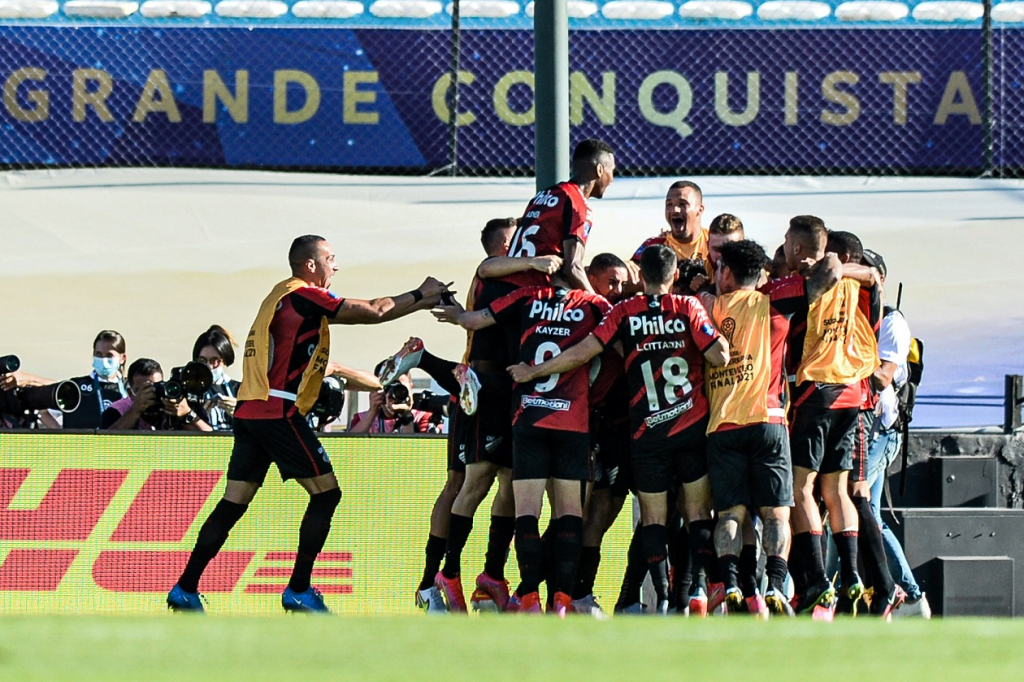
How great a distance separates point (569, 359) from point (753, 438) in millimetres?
972

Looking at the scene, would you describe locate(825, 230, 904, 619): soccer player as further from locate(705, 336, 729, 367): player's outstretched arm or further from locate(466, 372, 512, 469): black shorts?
locate(466, 372, 512, 469): black shorts

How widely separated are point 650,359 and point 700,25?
9.99 meters

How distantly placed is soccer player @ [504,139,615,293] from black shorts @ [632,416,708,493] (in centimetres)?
87

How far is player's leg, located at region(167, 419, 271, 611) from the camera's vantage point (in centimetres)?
766

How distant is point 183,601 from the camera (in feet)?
25.0

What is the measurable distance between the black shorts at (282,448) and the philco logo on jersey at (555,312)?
1440mm

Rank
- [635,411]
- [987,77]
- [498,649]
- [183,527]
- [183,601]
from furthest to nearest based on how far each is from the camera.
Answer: [987,77] → [183,527] → [183,601] → [635,411] → [498,649]

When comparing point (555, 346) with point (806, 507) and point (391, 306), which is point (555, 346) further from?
point (806, 507)

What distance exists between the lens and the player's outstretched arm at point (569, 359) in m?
7.03

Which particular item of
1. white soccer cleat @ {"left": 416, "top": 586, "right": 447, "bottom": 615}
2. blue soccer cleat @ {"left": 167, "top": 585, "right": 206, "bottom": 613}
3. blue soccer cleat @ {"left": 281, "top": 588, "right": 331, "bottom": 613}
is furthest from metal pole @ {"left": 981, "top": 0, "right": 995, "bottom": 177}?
blue soccer cleat @ {"left": 167, "top": 585, "right": 206, "bottom": 613}

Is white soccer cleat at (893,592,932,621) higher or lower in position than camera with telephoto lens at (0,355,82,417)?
lower

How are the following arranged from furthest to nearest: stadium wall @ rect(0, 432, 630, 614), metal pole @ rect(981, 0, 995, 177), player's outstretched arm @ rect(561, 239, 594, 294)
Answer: metal pole @ rect(981, 0, 995, 177) < stadium wall @ rect(0, 432, 630, 614) < player's outstretched arm @ rect(561, 239, 594, 294)

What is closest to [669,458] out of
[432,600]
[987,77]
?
[432,600]

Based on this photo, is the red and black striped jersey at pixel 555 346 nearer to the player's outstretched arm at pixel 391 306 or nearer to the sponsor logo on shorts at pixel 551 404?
the sponsor logo on shorts at pixel 551 404
